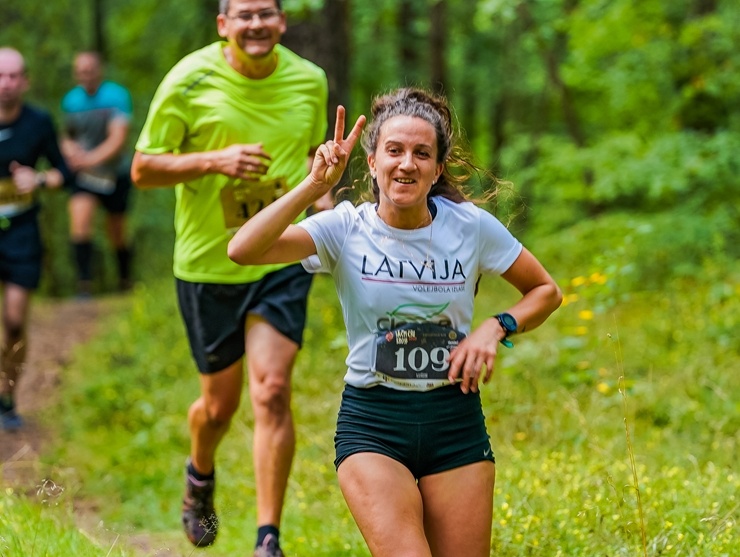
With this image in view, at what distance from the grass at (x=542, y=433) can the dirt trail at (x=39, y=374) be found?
166 millimetres

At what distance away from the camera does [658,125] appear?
13.0 m

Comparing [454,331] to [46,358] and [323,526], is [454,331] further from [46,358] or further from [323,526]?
[46,358]

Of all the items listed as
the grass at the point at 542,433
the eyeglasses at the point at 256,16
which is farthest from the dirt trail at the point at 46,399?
the eyeglasses at the point at 256,16

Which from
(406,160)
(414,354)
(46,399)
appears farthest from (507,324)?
(46,399)

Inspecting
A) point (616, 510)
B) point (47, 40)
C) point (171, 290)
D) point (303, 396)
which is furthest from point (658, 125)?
point (616, 510)

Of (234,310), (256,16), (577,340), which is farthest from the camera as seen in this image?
(577,340)

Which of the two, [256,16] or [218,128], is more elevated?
[256,16]

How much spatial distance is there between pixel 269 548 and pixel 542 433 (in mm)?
2032

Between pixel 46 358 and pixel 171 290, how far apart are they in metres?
Answer: 1.83

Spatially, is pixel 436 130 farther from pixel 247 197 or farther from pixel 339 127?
pixel 247 197

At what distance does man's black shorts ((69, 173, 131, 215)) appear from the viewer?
38.8ft

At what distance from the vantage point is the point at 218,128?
4617 mm

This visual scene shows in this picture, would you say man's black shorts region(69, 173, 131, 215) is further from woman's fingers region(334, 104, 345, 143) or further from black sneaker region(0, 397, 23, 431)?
woman's fingers region(334, 104, 345, 143)

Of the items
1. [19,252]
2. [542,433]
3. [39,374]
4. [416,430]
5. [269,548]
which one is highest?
[416,430]
